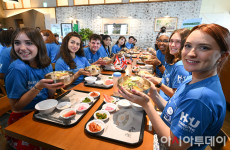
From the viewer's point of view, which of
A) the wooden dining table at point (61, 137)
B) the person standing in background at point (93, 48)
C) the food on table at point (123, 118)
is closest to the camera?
the wooden dining table at point (61, 137)

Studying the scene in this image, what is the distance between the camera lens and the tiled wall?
759 cm

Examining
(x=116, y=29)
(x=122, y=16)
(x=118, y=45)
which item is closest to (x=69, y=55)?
(x=118, y=45)

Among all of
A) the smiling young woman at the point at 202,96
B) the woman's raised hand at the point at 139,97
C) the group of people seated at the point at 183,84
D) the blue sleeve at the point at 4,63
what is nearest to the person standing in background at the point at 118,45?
the blue sleeve at the point at 4,63

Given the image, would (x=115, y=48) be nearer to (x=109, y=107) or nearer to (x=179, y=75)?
(x=179, y=75)

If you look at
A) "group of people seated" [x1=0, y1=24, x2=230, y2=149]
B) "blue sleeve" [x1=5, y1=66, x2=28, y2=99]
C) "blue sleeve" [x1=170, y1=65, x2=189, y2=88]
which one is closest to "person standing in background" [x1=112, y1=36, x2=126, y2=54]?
"group of people seated" [x1=0, y1=24, x2=230, y2=149]

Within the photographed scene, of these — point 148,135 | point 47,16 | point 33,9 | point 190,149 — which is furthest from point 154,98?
point 33,9

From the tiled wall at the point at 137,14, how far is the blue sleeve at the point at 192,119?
28.6 ft

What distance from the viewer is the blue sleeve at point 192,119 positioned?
688 mm

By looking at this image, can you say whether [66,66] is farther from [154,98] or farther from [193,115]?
[193,115]

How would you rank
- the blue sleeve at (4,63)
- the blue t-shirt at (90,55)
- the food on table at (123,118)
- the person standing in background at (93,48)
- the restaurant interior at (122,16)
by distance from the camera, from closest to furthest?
the food on table at (123,118)
the blue sleeve at (4,63)
the person standing in background at (93,48)
the blue t-shirt at (90,55)
the restaurant interior at (122,16)

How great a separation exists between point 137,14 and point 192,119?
9.03 m

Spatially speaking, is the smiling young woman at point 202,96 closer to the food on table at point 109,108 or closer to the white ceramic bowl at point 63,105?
the food on table at point 109,108

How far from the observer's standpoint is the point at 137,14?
330 inches

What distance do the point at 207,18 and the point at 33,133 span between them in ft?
31.4
